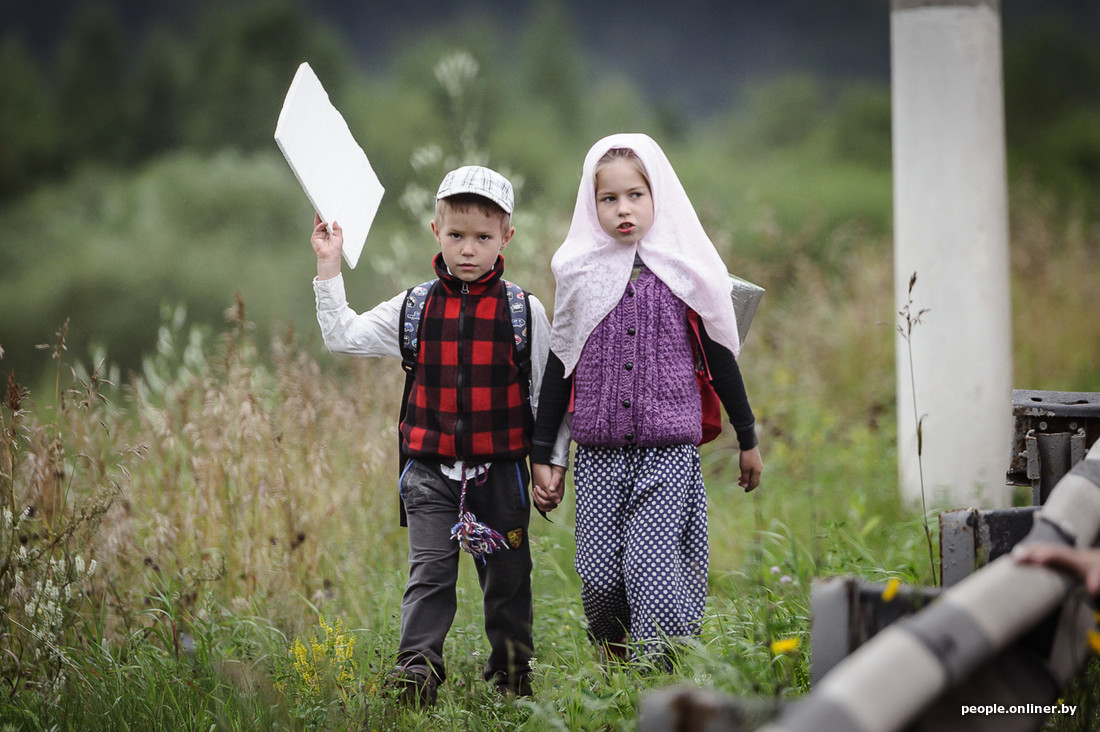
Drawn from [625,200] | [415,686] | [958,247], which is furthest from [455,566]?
[958,247]

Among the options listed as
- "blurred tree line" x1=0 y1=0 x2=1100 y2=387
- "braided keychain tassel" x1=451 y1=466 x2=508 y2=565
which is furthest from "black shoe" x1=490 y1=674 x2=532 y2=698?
"blurred tree line" x1=0 y1=0 x2=1100 y2=387

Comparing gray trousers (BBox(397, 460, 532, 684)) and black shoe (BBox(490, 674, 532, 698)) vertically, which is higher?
gray trousers (BBox(397, 460, 532, 684))

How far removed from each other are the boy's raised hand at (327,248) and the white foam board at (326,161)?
0.03 m

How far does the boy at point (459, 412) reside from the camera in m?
2.94

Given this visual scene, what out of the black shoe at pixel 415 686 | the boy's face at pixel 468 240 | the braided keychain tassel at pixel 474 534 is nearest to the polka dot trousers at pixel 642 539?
the braided keychain tassel at pixel 474 534

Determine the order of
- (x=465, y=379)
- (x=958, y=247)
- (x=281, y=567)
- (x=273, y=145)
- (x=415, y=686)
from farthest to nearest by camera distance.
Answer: (x=273, y=145), (x=958, y=247), (x=281, y=567), (x=465, y=379), (x=415, y=686)

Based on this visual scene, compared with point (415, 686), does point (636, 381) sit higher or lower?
higher

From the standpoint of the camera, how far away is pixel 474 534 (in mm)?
2945

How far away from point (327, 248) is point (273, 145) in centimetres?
918

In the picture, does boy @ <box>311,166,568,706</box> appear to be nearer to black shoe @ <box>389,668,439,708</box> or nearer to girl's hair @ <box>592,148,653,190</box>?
black shoe @ <box>389,668,439,708</box>

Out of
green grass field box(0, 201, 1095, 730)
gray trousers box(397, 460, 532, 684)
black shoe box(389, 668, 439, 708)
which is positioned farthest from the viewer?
gray trousers box(397, 460, 532, 684)

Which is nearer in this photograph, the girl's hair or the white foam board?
the white foam board

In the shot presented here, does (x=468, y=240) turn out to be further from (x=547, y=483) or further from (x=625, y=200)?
(x=547, y=483)

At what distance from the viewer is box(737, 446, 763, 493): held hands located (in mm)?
3033
